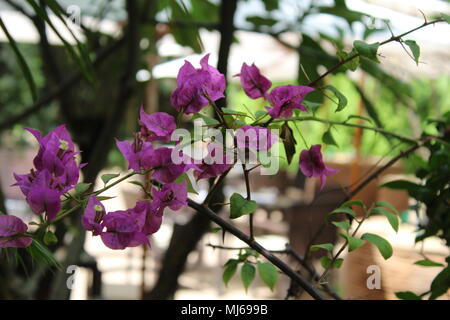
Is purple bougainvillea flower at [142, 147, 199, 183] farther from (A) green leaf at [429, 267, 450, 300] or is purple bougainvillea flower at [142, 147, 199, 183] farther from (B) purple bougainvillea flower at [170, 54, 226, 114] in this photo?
(A) green leaf at [429, 267, 450, 300]

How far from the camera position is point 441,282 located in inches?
21.9

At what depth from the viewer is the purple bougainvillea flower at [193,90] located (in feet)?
1.34

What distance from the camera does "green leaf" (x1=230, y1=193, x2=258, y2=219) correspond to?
41 cm

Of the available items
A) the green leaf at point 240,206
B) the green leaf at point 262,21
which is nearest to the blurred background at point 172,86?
the green leaf at point 262,21

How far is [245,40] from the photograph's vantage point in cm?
479

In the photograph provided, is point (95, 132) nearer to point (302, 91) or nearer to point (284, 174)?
point (302, 91)

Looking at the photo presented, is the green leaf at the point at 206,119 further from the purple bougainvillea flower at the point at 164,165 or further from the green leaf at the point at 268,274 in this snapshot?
the green leaf at the point at 268,274

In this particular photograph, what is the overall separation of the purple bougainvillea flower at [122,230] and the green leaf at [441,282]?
0.32m

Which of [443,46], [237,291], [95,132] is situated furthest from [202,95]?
[443,46]

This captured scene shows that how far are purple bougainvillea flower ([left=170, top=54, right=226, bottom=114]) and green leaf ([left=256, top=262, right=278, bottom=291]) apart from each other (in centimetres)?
17

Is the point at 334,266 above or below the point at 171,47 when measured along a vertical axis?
Answer: below

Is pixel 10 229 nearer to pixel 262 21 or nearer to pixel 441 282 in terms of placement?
pixel 441 282

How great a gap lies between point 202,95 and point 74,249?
0.60 m

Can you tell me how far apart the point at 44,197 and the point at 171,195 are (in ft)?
0.28
